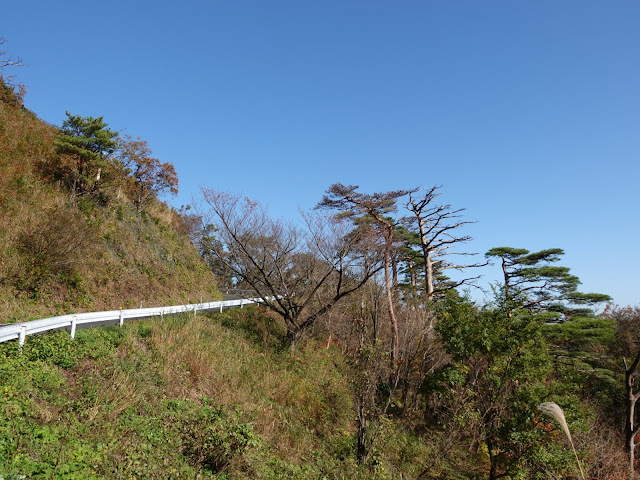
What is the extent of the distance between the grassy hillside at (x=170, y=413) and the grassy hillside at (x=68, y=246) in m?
3.82

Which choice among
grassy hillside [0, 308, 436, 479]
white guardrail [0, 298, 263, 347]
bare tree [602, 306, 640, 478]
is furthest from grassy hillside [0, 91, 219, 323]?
bare tree [602, 306, 640, 478]

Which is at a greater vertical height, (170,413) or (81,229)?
(81,229)

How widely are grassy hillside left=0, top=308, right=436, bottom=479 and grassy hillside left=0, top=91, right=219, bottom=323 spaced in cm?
382

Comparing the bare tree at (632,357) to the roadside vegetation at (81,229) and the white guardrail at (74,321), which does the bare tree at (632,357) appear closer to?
the white guardrail at (74,321)

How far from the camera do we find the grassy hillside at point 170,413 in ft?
16.9

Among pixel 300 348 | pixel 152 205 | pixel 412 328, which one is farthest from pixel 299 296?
pixel 152 205

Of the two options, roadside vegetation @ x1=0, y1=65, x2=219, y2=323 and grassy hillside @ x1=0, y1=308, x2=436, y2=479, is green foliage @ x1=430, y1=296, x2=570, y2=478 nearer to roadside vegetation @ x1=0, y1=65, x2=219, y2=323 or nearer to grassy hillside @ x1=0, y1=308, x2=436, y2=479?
grassy hillside @ x1=0, y1=308, x2=436, y2=479

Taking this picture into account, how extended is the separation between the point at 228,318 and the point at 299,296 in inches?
143

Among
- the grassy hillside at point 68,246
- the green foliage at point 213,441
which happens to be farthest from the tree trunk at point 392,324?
the grassy hillside at point 68,246

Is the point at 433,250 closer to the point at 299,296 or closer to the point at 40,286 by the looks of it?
the point at 299,296

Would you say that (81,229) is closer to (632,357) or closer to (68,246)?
(68,246)

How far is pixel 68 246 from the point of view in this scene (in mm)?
12992

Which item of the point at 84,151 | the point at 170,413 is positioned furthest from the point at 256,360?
the point at 84,151

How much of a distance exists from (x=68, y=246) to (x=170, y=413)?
9.27 m
